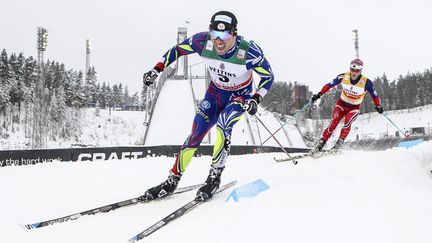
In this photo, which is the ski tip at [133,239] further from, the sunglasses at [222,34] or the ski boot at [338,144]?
the ski boot at [338,144]

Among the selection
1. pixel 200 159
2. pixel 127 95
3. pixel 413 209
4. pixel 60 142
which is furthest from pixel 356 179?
pixel 127 95

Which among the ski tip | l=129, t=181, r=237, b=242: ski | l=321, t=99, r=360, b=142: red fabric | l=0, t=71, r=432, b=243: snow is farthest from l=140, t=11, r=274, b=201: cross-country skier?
l=321, t=99, r=360, b=142: red fabric

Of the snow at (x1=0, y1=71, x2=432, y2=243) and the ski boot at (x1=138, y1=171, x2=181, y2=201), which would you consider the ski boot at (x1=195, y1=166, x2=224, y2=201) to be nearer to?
the snow at (x1=0, y1=71, x2=432, y2=243)

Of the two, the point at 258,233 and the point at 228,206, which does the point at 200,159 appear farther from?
the point at 258,233

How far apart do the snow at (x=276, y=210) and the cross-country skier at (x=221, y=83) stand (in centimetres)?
38

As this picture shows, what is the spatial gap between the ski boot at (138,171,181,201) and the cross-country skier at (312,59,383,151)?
4.32m

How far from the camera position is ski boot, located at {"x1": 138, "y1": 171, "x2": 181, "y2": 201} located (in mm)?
3640

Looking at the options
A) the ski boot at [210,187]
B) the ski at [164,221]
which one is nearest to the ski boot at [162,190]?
the ski boot at [210,187]

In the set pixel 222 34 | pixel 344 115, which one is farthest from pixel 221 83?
pixel 344 115

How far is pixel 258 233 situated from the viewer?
219 centimetres

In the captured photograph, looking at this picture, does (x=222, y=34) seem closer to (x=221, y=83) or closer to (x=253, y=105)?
(x=221, y=83)

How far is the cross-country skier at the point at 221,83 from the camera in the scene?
357 centimetres

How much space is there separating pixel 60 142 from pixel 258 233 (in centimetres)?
5441

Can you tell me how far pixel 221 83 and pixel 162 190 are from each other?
4.38 feet
